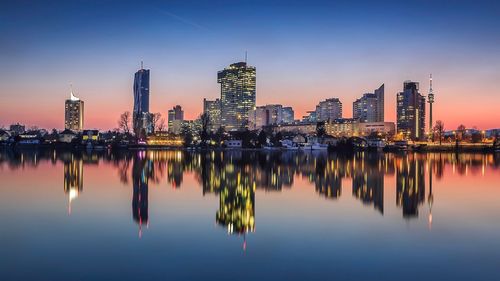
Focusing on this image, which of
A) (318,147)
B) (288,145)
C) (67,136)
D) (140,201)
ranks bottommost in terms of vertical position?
(140,201)

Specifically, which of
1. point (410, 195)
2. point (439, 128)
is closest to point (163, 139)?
point (439, 128)

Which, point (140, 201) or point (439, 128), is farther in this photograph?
point (439, 128)

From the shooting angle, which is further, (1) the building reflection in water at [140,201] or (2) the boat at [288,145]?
(2) the boat at [288,145]

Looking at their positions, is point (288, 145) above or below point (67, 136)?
below

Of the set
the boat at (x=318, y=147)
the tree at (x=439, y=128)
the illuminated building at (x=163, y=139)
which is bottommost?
the boat at (x=318, y=147)

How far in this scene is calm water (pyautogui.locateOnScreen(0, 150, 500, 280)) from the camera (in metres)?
8.45

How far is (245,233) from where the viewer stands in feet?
38.3

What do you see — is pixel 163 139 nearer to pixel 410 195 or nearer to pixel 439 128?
pixel 439 128

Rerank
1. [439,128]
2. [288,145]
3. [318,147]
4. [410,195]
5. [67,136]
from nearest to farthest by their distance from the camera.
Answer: [410,195], [318,147], [288,145], [439,128], [67,136]

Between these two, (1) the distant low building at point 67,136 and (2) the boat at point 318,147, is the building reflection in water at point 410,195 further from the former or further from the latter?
(1) the distant low building at point 67,136

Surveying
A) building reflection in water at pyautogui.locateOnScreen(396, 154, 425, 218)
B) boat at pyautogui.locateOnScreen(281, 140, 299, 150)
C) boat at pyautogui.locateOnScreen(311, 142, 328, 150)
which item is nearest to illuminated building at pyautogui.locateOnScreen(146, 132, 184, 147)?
boat at pyautogui.locateOnScreen(281, 140, 299, 150)

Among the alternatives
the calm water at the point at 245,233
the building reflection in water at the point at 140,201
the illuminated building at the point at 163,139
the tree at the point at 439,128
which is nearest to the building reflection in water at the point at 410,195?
the calm water at the point at 245,233

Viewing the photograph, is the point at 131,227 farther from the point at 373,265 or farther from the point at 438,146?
the point at 438,146

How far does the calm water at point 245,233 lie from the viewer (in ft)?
27.7
